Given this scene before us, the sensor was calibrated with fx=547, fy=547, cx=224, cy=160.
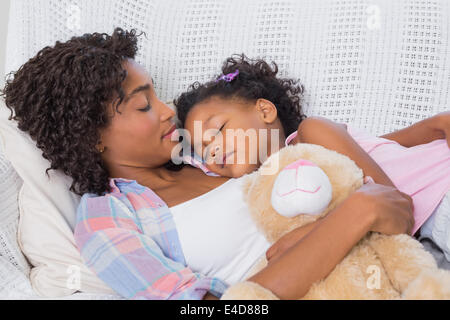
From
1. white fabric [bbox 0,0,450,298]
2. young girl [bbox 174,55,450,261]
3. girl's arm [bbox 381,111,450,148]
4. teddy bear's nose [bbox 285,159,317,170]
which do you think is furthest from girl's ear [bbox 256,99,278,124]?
teddy bear's nose [bbox 285,159,317,170]

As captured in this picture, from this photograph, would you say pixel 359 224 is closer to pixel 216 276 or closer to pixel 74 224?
pixel 216 276

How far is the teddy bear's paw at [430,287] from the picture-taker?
2.74 ft

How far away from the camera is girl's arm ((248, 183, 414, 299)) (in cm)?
92

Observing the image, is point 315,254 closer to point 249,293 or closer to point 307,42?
point 249,293

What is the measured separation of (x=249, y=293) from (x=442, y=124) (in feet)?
2.19

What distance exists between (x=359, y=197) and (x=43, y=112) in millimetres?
737

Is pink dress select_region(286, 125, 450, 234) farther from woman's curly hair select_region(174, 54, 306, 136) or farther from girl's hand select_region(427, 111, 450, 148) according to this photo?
woman's curly hair select_region(174, 54, 306, 136)

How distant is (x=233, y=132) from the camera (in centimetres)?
131

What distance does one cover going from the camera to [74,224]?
126 centimetres

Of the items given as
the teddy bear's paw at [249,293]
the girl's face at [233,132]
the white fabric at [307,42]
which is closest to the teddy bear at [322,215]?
the teddy bear's paw at [249,293]

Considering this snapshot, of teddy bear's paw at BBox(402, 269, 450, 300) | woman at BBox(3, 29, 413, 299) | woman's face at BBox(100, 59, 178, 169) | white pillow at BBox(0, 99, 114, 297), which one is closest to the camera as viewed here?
teddy bear's paw at BBox(402, 269, 450, 300)

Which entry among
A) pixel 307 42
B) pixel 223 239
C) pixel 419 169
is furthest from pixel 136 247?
pixel 307 42
